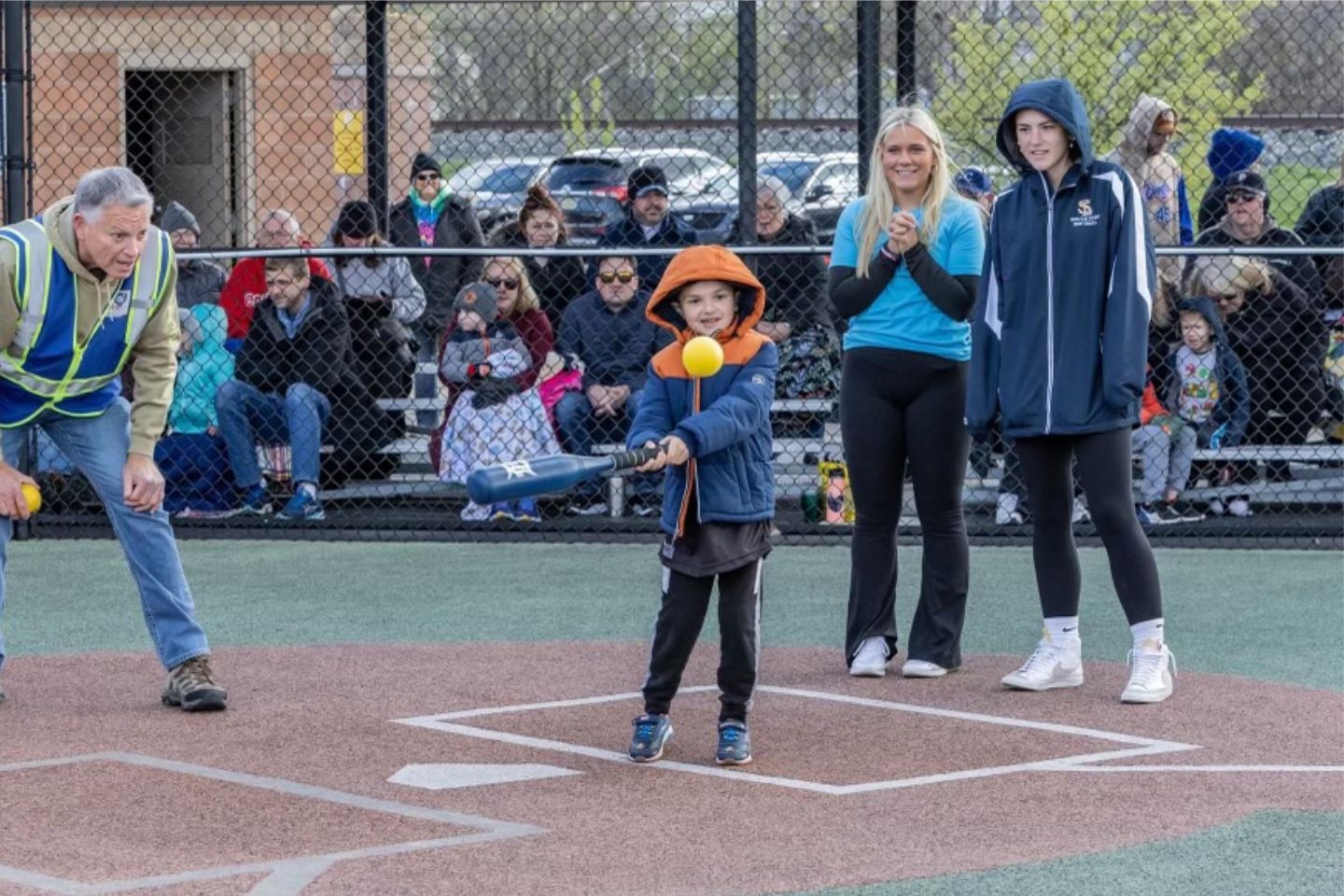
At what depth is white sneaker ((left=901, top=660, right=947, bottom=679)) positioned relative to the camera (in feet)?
23.7

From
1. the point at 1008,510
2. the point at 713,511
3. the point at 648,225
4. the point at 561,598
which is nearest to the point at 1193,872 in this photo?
the point at 713,511

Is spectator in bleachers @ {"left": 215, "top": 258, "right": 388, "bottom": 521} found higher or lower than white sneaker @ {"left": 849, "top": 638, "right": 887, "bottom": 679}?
higher

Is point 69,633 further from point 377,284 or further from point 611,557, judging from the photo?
point 377,284

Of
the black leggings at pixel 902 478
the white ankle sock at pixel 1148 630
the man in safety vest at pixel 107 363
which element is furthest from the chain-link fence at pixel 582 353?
the man in safety vest at pixel 107 363

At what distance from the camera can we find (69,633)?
8219 millimetres

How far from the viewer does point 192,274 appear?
1173 centimetres

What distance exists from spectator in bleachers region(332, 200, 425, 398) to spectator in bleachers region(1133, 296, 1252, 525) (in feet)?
12.7

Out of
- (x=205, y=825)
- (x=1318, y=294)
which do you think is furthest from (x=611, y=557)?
(x=205, y=825)

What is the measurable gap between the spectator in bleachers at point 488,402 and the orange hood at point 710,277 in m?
4.84

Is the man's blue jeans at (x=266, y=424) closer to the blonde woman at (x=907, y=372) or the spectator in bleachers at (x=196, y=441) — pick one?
the spectator in bleachers at (x=196, y=441)

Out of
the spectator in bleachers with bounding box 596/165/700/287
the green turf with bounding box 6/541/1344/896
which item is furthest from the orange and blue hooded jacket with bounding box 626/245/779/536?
the spectator in bleachers with bounding box 596/165/700/287

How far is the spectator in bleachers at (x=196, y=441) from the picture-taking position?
11.0 m

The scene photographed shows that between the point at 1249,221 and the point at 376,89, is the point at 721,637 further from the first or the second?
the point at 376,89

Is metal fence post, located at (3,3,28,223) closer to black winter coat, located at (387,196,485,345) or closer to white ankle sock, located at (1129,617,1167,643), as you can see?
black winter coat, located at (387,196,485,345)
